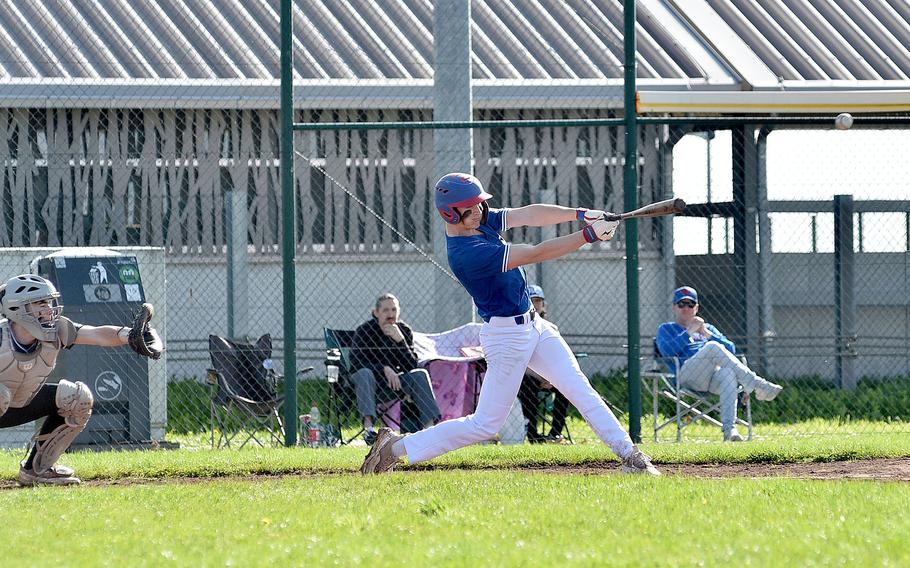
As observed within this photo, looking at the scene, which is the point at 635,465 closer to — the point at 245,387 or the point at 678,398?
the point at 678,398

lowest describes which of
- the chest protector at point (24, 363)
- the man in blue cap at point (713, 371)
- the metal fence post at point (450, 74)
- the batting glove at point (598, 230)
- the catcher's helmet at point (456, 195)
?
the man in blue cap at point (713, 371)

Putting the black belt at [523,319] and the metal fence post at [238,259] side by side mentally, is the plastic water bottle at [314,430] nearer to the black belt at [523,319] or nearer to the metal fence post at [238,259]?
the black belt at [523,319]

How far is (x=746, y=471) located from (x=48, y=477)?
4.38 meters

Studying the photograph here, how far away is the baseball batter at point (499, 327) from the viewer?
7684mm

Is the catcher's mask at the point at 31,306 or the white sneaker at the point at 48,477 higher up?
the catcher's mask at the point at 31,306

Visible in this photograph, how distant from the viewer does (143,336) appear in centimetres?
846

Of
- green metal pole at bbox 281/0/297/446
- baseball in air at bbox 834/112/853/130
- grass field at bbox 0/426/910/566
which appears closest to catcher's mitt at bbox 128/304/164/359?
grass field at bbox 0/426/910/566

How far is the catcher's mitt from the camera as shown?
332 inches

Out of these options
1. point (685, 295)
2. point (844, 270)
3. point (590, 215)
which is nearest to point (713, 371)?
point (685, 295)

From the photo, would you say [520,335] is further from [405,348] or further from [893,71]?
[893,71]

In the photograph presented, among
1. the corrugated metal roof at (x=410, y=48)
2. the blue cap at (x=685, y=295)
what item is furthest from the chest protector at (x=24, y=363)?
the corrugated metal roof at (x=410, y=48)

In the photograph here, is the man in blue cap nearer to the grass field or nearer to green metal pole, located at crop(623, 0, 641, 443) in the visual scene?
green metal pole, located at crop(623, 0, 641, 443)

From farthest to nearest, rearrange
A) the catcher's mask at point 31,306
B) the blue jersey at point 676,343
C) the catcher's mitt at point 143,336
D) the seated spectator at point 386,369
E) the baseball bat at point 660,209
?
the blue jersey at point 676,343 < the seated spectator at point 386,369 < the catcher's mask at point 31,306 < the catcher's mitt at point 143,336 < the baseball bat at point 660,209

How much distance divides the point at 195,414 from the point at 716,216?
5848mm
